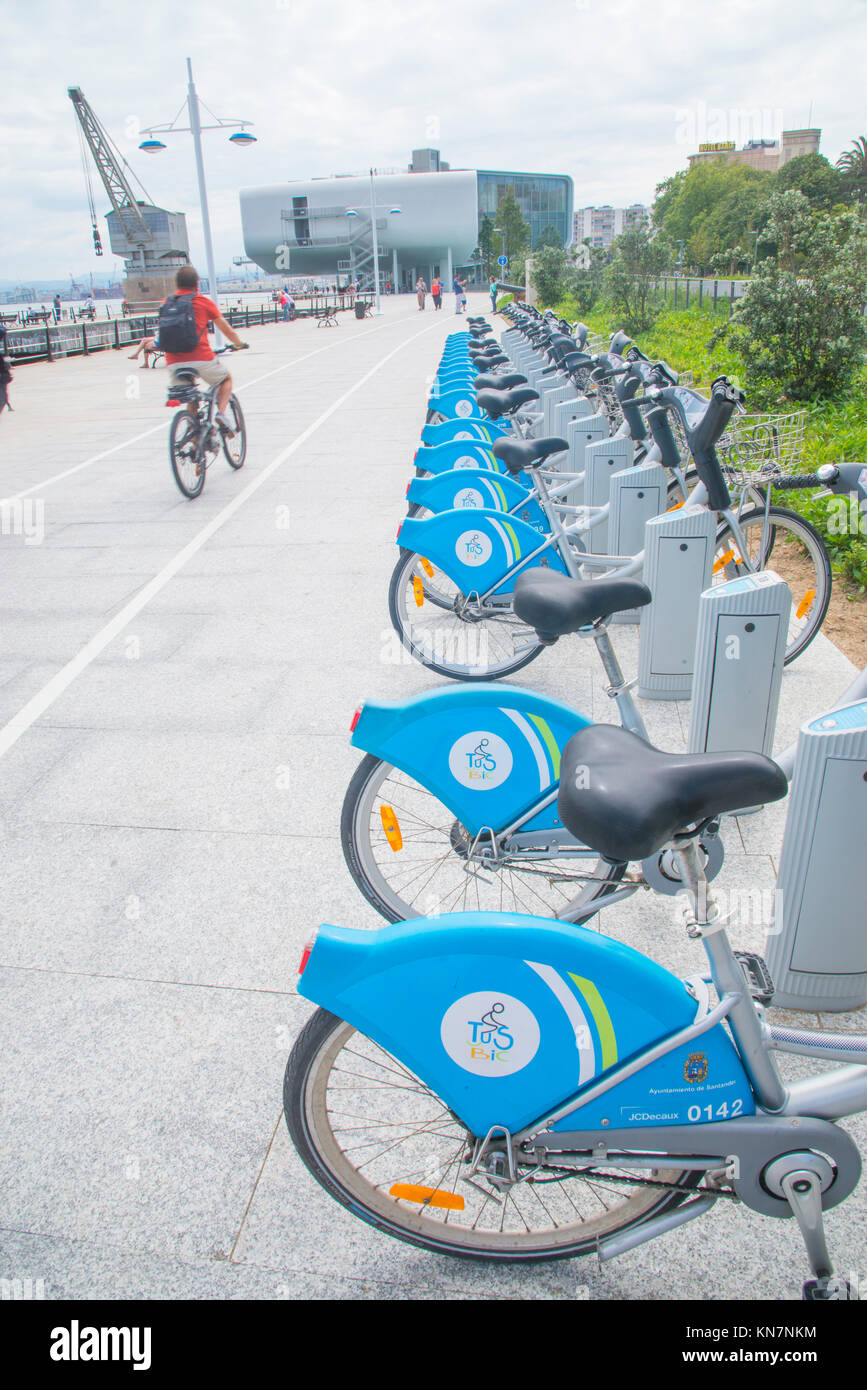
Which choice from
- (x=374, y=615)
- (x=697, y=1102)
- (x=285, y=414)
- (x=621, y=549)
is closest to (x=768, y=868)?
(x=697, y=1102)

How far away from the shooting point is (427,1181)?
6.70 ft

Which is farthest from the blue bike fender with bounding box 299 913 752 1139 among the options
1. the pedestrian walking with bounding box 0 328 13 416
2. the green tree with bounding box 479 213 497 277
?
the green tree with bounding box 479 213 497 277

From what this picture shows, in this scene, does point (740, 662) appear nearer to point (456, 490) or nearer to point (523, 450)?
point (523, 450)

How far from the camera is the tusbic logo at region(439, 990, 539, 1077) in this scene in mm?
1713

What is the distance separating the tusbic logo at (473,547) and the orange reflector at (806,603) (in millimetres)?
1599

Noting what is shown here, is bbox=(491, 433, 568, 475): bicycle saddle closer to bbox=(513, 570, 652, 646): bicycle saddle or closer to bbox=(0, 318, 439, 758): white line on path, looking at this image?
bbox=(513, 570, 652, 646): bicycle saddle

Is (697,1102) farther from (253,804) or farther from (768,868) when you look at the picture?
(253,804)

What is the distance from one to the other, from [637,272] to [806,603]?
679 inches

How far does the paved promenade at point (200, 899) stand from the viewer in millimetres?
1974

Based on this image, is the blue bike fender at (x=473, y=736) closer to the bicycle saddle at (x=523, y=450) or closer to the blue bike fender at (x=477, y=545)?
the blue bike fender at (x=477, y=545)
